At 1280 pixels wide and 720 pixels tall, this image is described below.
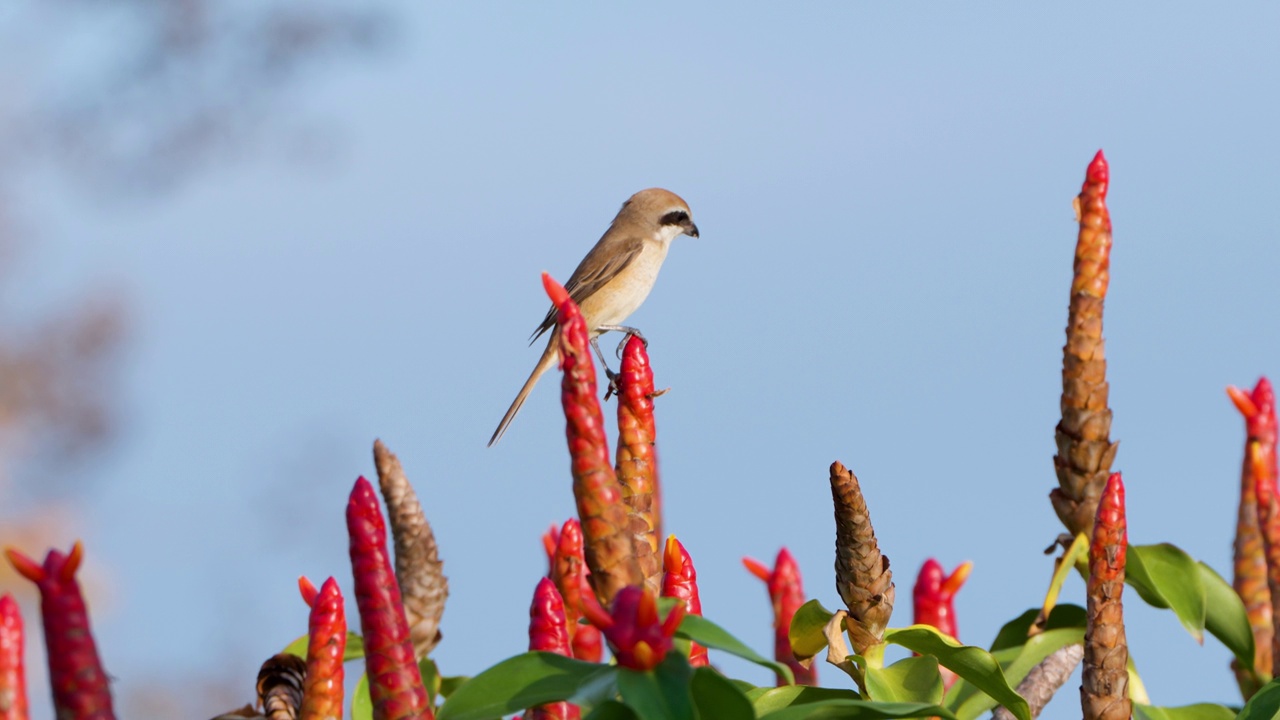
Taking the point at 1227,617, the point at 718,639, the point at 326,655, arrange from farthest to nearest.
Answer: the point at 1227,617, the point at 326,655, the point at 718,639

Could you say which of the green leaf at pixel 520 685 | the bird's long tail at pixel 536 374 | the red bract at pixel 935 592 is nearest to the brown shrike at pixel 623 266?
the bird's long tail at pixel 536 374

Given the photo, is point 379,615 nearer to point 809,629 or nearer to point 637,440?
point 637,440

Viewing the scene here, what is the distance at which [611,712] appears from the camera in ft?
4.60

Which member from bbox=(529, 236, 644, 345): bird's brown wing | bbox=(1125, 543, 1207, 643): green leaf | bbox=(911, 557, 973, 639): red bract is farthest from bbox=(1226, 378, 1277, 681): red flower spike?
bbox=(529, 236, 644, 345): bird's brown wing

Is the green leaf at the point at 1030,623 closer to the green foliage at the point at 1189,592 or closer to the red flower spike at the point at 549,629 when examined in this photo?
the green foliage at the point at 1189,592

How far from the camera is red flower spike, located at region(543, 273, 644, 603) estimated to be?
5.31 feet

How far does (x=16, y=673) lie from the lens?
1724 millimetres

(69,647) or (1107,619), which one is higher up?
(69,647)

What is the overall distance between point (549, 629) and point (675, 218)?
656cm

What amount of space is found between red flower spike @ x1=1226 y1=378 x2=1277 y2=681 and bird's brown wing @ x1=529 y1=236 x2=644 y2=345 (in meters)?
4.41

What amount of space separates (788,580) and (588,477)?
1.81m

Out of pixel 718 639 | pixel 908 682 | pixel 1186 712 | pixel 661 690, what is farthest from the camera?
pixel 1186 712

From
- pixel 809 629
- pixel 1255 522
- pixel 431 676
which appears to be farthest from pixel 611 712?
pixel 1255 522

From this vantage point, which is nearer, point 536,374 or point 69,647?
point 69,647
